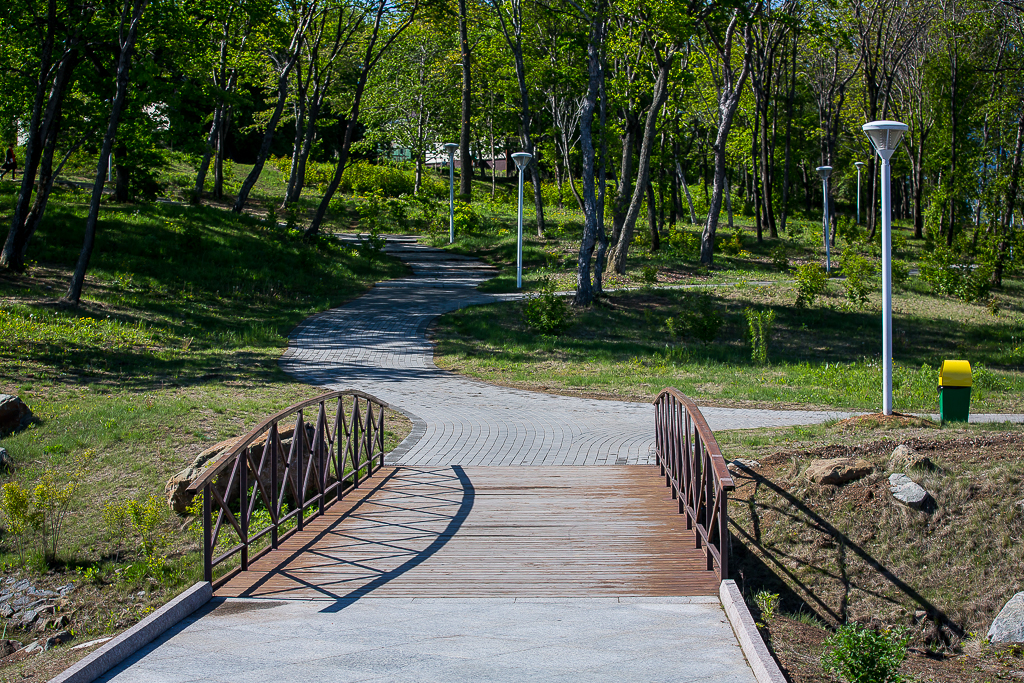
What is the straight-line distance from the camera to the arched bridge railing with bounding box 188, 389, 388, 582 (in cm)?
543

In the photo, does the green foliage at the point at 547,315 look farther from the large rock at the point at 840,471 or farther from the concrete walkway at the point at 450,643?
the concrete walkway at the point at 450,643

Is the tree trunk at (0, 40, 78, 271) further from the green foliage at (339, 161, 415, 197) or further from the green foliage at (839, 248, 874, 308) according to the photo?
the green foliage at (339, 161, 415, 197)

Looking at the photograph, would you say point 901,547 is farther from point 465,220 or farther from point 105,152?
point 465,220

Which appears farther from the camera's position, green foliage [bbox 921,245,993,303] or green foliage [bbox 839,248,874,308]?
green foliage [bbox 921,245,993,303]

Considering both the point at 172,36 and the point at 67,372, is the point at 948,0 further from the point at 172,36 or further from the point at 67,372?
the point at 67,372

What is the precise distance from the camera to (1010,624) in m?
5.93

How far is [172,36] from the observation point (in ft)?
69.7

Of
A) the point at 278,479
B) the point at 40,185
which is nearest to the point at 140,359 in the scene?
the point at 40,185

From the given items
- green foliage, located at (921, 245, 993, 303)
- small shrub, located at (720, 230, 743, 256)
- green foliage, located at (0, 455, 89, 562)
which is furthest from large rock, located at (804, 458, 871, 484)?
small shrub, located at (720, 230, 743, 256)

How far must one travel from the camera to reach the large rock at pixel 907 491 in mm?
6996

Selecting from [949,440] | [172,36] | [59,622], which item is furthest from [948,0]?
[59,622]

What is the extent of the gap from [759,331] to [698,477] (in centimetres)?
1299

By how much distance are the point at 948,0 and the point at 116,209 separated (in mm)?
29889

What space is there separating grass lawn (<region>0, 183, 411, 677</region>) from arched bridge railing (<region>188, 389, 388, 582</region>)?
750 mm
